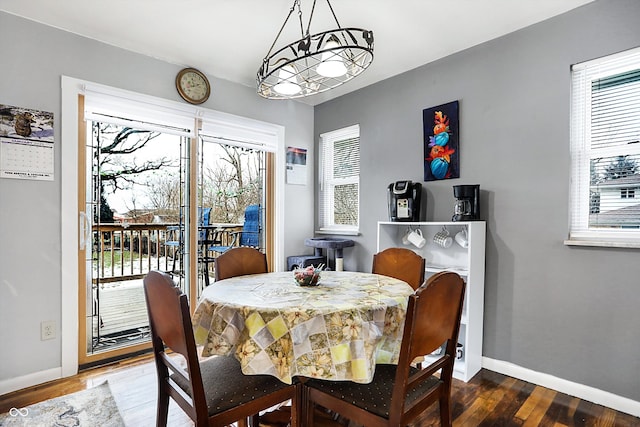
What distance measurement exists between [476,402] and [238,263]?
5.78 ft

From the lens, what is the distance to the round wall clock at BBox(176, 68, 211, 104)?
2.93m

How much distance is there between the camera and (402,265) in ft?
7.49

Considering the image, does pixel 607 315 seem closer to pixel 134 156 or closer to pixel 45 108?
pixel 134 156

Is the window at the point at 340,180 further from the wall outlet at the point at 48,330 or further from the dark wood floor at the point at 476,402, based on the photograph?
the wall outlet at the point at 48,330

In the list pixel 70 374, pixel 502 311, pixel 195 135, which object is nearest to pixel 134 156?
pixel 195 135

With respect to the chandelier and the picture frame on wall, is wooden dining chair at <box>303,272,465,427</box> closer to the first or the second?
the chandelier

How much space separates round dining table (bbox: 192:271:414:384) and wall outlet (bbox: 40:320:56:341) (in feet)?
5.39

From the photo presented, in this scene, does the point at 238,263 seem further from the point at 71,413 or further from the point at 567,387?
the point at 567,387

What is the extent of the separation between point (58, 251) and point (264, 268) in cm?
147

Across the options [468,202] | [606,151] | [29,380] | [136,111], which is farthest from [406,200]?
[29,380]

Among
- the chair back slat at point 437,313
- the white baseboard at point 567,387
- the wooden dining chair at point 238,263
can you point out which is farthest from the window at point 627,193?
the wooden dining chair at point 238,263

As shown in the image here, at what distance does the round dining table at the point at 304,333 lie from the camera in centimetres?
129

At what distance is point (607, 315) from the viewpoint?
2.04 meters

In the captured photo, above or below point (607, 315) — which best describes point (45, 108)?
above
